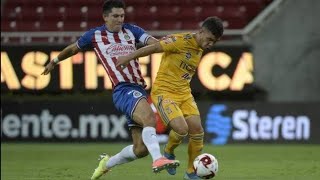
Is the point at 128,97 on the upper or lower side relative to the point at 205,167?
upper

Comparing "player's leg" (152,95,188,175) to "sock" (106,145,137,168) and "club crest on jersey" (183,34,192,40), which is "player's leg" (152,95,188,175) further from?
"club crest on jersey" (183,34,192,40)

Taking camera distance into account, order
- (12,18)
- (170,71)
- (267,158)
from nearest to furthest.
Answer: (170,71) → (267,158) → (12,18)

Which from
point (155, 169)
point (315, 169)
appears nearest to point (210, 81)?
point (315, 169)

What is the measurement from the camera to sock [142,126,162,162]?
8477 millimetres

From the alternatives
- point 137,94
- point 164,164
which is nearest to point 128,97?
point 137,94

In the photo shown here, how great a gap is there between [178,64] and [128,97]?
65 centimetres

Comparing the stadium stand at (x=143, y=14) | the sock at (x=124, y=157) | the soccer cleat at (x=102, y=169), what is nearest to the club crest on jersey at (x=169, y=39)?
the sock at (x=124, y=157)

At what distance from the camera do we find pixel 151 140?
8.57 meters

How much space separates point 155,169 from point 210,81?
22.9 feet

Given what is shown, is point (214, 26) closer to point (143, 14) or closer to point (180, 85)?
point (180, 85)

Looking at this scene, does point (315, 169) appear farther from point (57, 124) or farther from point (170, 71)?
point (57, 124)

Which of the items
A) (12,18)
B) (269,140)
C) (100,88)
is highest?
(12,18)

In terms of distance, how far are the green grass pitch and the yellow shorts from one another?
97 centimetres

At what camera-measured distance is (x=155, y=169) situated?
8.21 meters
